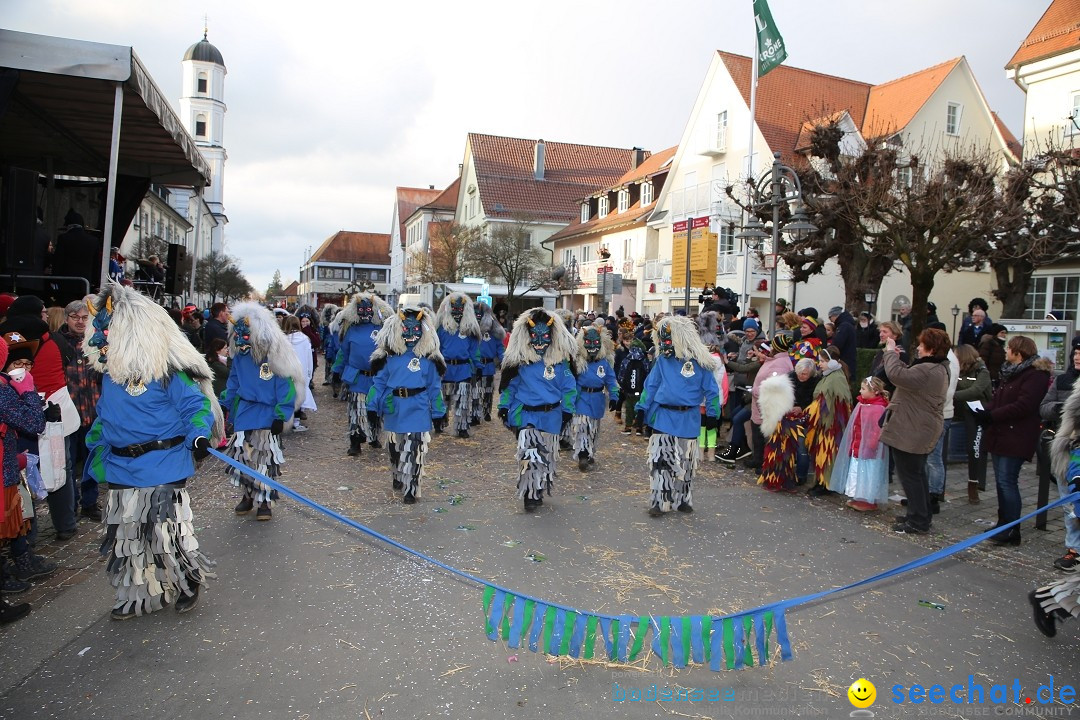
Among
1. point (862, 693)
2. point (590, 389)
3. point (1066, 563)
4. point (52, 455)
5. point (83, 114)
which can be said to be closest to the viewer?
point (862, 693)

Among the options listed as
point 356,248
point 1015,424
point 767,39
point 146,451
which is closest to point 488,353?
point 1015,424

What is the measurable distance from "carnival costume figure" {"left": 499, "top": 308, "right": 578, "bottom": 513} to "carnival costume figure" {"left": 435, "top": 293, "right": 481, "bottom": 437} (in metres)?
3.82

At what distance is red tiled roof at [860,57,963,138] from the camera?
27.8 meters

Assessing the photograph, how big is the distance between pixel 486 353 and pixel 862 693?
30.2 feet

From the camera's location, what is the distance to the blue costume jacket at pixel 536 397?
24.1ft

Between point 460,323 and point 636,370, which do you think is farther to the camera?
point 636,370

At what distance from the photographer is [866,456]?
7348mm

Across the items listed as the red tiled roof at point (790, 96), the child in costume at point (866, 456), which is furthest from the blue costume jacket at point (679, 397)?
the red tiled roof at point (790, 96)

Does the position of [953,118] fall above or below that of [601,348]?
above

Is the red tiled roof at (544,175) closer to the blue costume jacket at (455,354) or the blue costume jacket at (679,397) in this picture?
the blue costume jacket at (455,354)

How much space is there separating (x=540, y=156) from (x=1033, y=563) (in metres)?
47.4

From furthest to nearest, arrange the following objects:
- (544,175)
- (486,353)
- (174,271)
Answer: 1. (544,175)
2. (174,271)
3. (486,353)

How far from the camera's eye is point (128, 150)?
1051cm

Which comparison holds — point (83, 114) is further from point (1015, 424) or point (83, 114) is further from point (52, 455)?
point (1015, 424)
